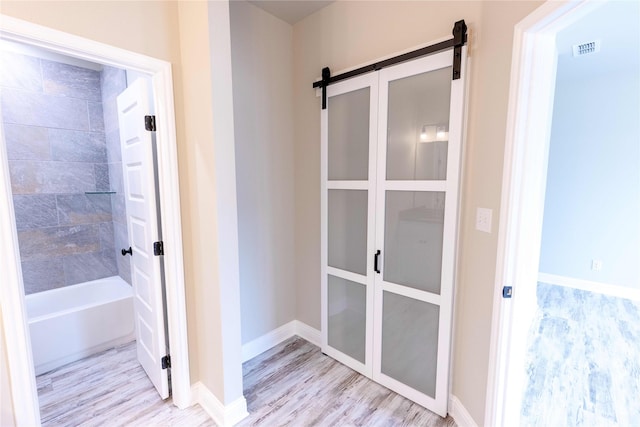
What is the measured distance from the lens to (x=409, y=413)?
186cm

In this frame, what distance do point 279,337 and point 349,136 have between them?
6.23 feet

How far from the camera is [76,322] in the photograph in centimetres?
240

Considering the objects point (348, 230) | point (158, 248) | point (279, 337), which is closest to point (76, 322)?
point (158, 248)

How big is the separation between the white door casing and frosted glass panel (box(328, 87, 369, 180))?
0.04 feet

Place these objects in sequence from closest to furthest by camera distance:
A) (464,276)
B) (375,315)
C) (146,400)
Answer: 1. (464,276)
2. (146,400)
3. (375,315)

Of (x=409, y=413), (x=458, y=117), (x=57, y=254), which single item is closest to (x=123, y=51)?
(x=458, y=117)

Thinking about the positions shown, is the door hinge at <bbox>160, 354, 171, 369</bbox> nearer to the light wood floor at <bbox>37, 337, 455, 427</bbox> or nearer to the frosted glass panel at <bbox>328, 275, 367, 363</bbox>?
the light wood floor at <bbox>37, 337, 455, 427</bbox>

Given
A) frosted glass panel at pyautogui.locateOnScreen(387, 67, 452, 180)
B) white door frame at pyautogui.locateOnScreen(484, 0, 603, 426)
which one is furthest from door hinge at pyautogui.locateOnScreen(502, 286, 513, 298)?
frosted glass panel at pyautogui.locateOnScreen(387, 67, 452, 180)

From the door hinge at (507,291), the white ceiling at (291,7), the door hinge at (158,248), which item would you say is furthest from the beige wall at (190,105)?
the door hinge at (507,291)

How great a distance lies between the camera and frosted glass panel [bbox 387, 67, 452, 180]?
5.56 feet

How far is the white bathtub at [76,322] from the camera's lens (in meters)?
2.28

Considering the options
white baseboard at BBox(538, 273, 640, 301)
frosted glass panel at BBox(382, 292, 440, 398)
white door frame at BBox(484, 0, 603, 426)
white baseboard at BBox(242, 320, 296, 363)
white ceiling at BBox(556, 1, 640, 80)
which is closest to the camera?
white door frame at BBox(484, 0, 603, 426)

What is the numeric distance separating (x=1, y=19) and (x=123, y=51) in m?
0.44

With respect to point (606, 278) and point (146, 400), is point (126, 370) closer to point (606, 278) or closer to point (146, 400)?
point (146, 400)
